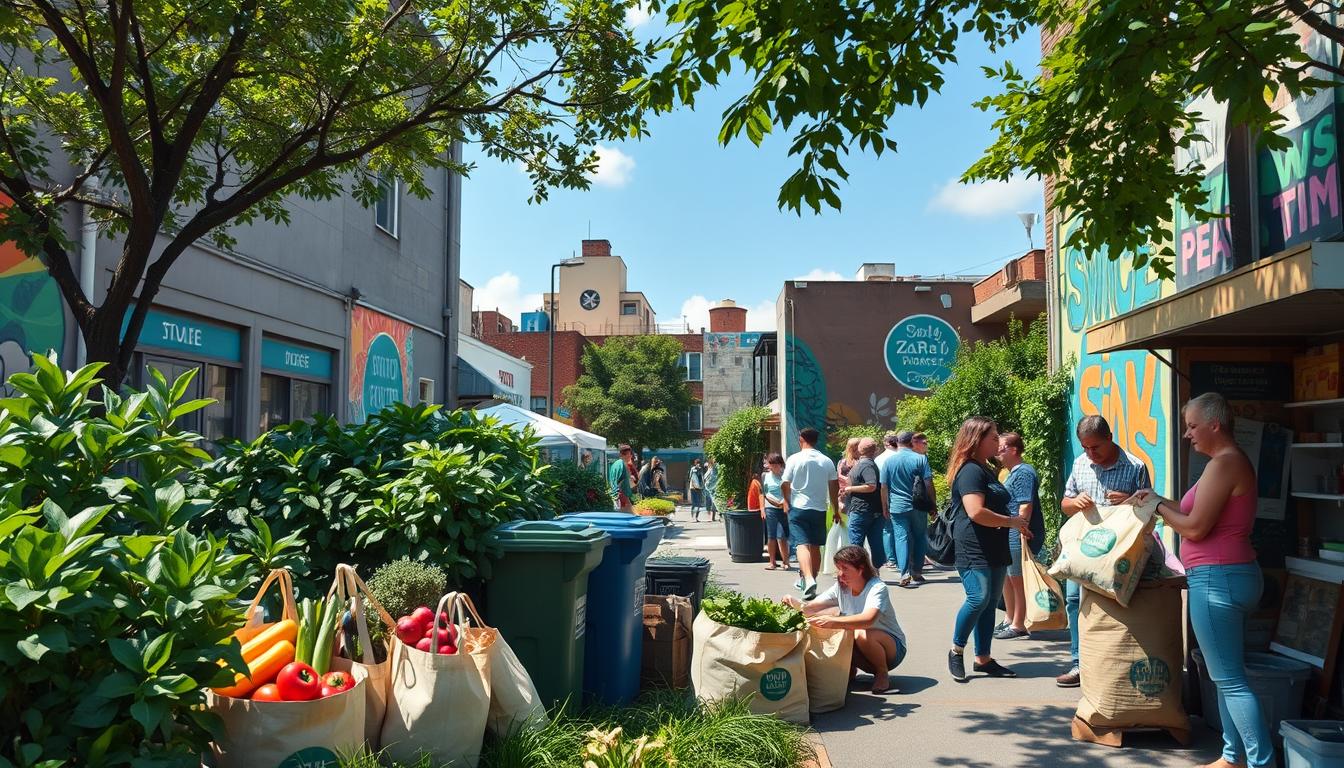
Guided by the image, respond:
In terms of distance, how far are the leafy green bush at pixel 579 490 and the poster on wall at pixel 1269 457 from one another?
4.65m

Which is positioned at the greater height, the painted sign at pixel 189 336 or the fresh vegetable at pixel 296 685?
the painted sign at pixel 189 336

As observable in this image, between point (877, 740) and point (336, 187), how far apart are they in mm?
7370

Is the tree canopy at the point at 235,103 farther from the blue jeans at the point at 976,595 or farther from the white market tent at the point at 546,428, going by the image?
the white market tent at the point at 546,428

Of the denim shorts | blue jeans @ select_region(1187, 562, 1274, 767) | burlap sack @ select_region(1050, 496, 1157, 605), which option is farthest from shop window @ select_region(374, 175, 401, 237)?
blue jeans @ select_region(1187, 562, 1274, 767)

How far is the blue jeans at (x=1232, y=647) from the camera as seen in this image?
4.56 metres

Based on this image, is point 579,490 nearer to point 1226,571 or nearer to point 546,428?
point 1226,571

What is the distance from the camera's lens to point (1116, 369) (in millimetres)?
9219

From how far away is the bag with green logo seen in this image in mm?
7738

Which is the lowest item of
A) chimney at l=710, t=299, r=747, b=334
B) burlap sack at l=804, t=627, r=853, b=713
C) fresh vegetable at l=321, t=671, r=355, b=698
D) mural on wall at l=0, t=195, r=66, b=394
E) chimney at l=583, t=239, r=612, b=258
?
burlap sack at l=804, t=627, r=853, b=713

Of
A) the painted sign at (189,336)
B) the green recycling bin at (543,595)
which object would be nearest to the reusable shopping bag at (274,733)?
the green recycling bin at (543,595)

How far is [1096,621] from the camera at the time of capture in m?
5.35

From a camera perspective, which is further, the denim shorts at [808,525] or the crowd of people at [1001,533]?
the denim shorts at [808,525]

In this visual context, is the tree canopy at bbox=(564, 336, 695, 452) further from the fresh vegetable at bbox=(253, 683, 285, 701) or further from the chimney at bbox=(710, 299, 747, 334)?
the fresh vegetable at bbox=(253, 683, 285, 701)

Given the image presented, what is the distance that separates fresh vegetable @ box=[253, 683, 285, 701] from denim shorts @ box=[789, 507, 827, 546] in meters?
7.78
